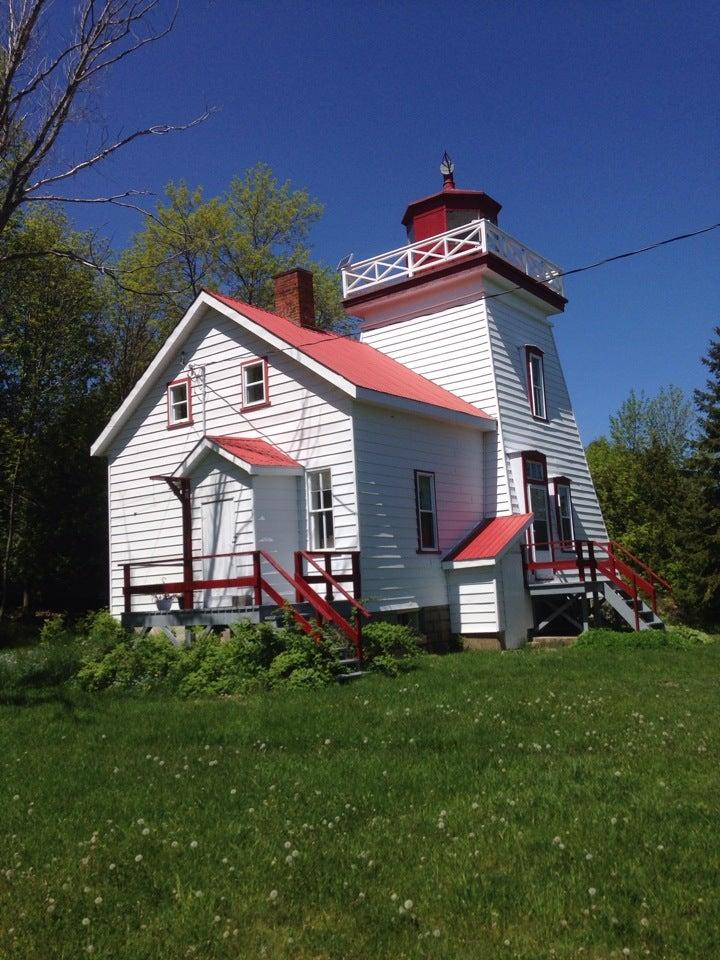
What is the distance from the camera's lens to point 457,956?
4.19 m

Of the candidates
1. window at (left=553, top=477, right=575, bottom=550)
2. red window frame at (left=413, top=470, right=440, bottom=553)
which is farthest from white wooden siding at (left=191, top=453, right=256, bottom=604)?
window at (left=553, top=477, right=575, bottom=550)

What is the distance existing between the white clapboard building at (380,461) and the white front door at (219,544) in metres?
0.04

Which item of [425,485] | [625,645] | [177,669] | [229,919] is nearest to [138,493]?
[425,485]

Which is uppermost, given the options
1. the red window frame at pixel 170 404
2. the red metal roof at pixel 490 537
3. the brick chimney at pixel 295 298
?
the brick chimney at pixel 295 298

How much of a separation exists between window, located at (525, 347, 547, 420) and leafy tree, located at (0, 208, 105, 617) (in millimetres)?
14404

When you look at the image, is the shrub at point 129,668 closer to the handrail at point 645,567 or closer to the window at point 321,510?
the window at point 321,510

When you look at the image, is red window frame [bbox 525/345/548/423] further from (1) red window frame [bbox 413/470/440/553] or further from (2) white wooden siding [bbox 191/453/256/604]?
(2) white wooden siding [bbox 191/453/256/604]

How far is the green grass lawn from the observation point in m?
4.49

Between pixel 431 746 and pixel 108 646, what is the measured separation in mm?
7224

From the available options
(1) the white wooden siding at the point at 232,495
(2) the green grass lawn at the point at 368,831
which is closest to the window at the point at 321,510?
(1) the white wooden siding at the point at 232,495

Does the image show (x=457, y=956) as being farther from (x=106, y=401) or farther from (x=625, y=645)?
(x=106, y=401)

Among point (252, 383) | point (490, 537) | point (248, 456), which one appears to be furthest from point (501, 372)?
point (248, 456)

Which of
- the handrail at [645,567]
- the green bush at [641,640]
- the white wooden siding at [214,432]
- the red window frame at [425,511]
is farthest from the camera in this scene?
the handrail at [645,567]

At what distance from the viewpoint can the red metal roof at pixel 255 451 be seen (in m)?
16.8
